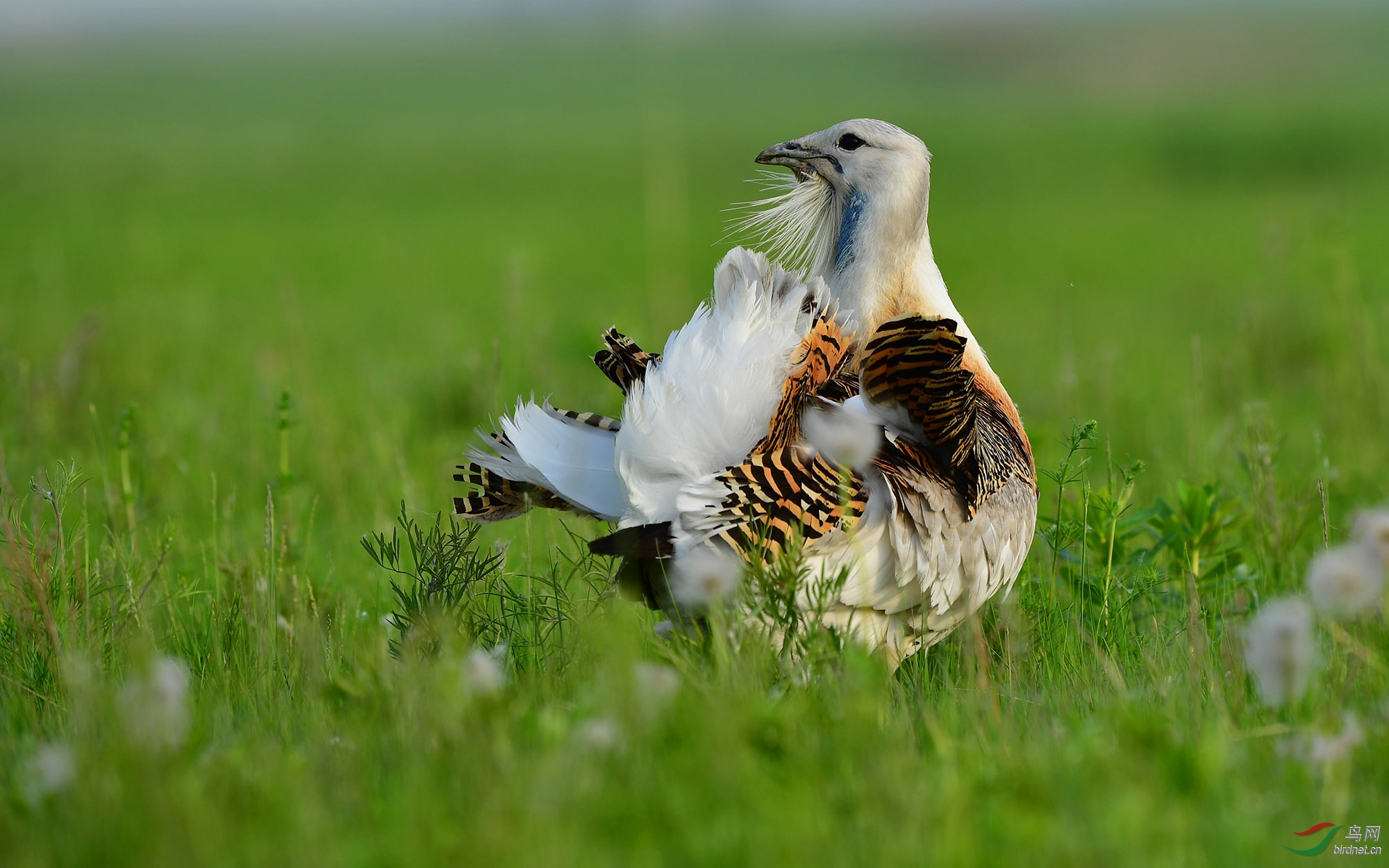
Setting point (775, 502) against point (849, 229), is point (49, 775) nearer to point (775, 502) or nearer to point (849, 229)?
point (775, 502)

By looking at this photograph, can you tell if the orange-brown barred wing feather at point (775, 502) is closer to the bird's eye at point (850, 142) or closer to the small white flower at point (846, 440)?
the small white flower at point (846, 440)

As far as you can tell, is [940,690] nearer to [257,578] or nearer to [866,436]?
[866,436]

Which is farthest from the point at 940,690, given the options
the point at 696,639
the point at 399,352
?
the point at 399,352

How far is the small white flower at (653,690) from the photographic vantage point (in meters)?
1.70

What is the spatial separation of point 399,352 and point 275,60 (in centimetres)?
8951

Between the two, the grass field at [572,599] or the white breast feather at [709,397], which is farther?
the white breast feather at [709,397]

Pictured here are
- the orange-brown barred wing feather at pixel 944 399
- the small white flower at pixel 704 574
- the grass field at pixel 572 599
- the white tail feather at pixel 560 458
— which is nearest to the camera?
the grass field at pixel 572 599

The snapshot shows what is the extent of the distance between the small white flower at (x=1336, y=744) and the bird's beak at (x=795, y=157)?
172 cm

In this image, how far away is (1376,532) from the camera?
5.77ft

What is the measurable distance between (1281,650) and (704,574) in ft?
2.81

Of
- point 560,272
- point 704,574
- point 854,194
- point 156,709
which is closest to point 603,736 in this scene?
point 704,574

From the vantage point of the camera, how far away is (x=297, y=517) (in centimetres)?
373

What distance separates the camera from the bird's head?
2793 millimetres

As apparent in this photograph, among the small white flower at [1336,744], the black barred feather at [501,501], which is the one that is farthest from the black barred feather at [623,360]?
the small white flower at [1336,744]
